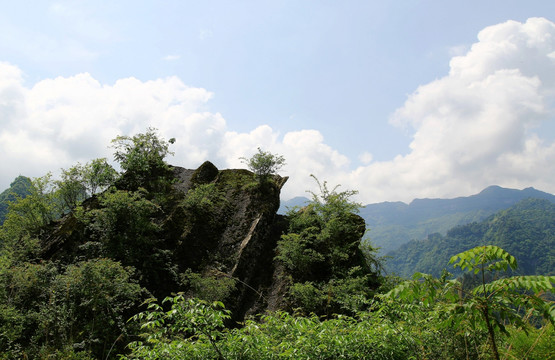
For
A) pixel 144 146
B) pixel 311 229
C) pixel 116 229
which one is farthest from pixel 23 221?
pixel 311 229

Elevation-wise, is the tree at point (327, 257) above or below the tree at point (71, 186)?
below

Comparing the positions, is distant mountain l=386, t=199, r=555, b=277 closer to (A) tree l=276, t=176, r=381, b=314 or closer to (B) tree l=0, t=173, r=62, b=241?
(A) tree l=276, t=176, r=381, b=314

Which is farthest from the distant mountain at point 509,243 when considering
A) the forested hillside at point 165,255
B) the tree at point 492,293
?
the tree at point 492,293

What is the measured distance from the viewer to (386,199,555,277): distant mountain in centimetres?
11344

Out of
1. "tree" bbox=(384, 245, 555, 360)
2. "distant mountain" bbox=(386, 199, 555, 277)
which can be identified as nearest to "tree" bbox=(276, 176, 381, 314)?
"tree" bbox=(384, 245, 555, 360)

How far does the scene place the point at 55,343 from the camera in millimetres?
7230

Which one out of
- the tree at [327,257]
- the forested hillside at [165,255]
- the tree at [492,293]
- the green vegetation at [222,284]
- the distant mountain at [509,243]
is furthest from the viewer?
the distant mountain at [509,243]

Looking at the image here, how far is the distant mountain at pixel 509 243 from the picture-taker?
113438 mm

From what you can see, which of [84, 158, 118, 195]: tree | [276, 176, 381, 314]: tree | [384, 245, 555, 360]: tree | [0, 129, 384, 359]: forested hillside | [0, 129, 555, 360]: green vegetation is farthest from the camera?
[84, 158, 118, 195]: tree

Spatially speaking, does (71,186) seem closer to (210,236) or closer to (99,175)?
(99,175)

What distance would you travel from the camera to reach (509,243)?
405 ft

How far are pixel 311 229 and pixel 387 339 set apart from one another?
9.96 meters

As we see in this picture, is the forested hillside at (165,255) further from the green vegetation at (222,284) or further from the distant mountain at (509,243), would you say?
the distant mountain at (509,243)

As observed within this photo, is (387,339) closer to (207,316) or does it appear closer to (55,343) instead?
(207,316)
